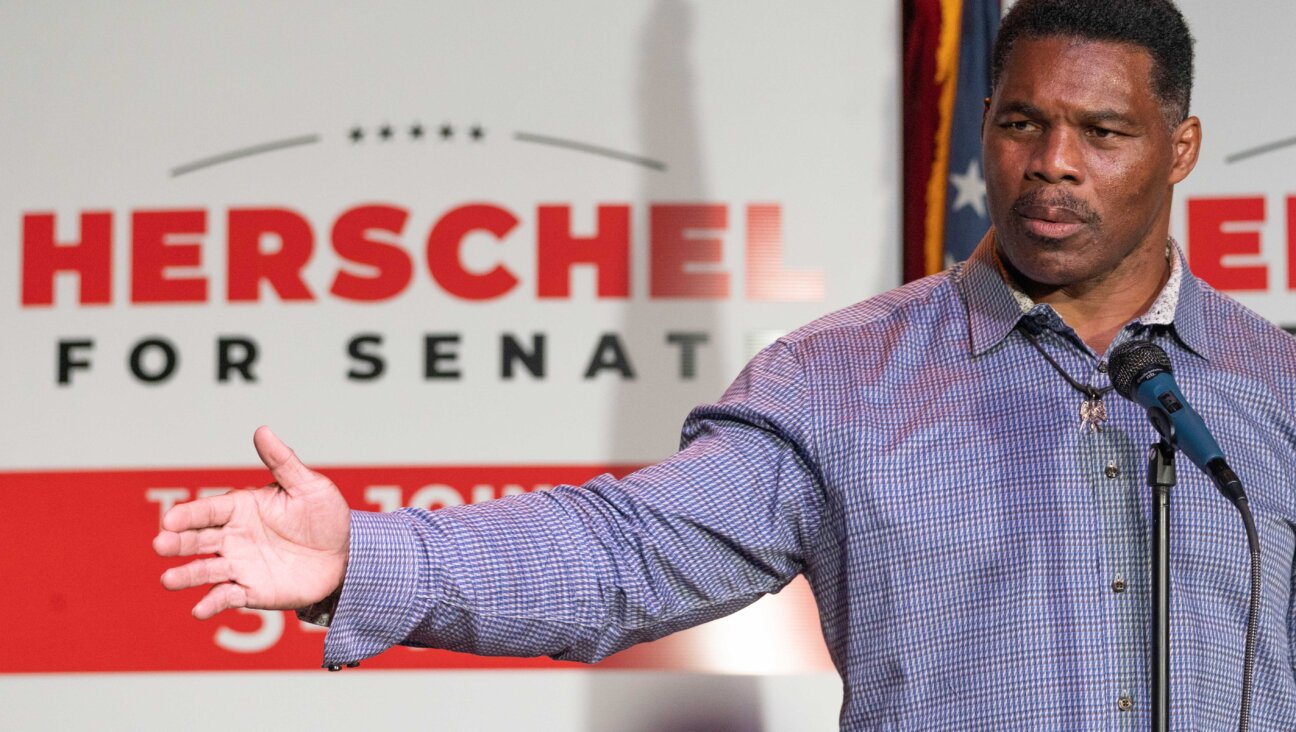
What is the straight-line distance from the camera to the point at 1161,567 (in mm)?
1393

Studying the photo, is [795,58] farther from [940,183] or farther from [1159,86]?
[1159,86]

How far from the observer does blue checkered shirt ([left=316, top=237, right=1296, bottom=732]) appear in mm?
1584

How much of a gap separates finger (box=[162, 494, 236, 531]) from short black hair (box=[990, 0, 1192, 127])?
3.43 feet

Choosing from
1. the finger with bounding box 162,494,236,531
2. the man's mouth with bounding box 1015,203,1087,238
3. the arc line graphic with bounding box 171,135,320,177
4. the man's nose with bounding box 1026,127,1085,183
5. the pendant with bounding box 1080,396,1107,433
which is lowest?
the finger with bounding box 162,494,236,531

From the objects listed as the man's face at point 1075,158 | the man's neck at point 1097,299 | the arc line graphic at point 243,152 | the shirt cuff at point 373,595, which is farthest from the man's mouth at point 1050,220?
the arc line graphic at point 243,152

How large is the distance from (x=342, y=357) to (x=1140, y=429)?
2015 millimetres

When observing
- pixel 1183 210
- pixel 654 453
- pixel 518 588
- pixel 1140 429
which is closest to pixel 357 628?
pixel 518 588

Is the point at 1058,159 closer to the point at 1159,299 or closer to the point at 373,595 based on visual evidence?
the point at 1159,299

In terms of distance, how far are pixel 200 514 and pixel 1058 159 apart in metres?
1.02

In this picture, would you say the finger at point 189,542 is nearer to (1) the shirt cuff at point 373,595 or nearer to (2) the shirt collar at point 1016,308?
(1) the shirt cuff at point 373,595

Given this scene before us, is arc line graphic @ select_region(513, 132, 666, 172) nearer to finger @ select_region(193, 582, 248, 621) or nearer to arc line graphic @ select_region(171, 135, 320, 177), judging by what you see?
arc line graphic @ select_region(171, 135, 320, 177)

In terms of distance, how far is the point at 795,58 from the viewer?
10.6ft

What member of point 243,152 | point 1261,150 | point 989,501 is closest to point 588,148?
point 243,152

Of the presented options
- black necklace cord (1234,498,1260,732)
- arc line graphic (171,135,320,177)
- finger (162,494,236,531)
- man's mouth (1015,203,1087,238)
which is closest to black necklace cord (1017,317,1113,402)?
man's mouth (1015,203,1087,238)
